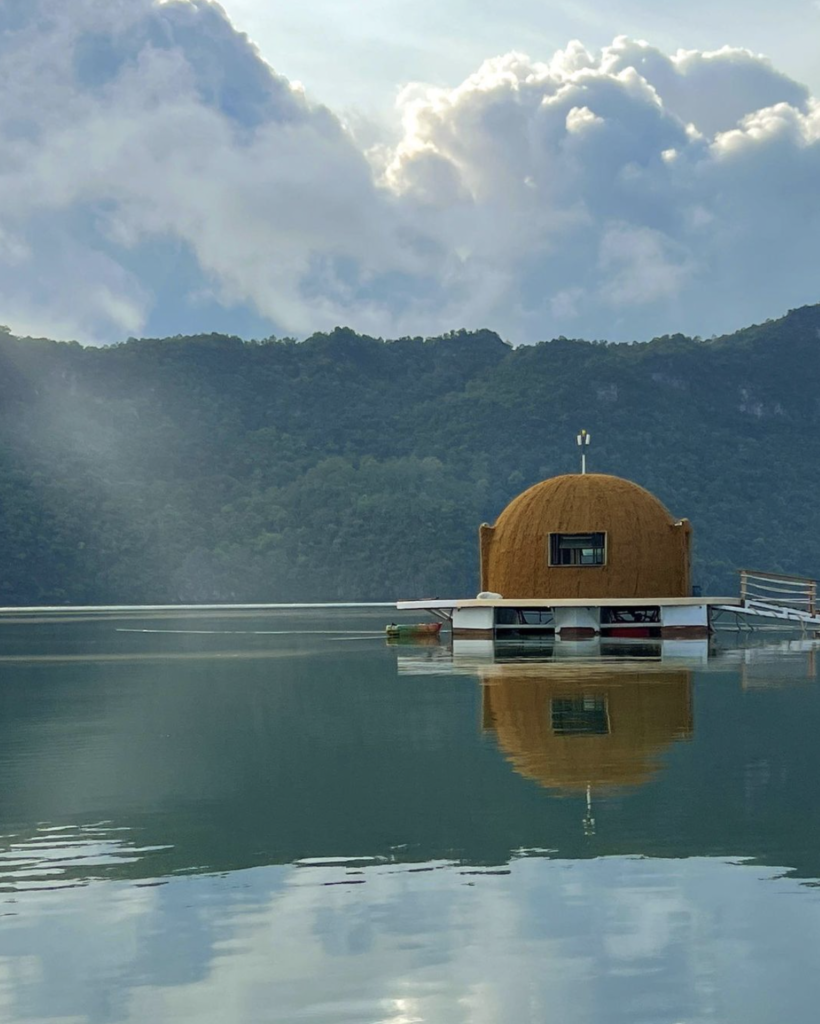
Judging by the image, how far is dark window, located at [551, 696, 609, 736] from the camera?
66.1ft

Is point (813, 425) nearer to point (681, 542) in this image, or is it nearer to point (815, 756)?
point (681, 542)

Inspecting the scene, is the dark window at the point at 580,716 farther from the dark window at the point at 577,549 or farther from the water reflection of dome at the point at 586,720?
the dark window at the point at 577,549

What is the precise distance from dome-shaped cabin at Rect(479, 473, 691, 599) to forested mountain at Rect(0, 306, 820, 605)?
77883 millimetres

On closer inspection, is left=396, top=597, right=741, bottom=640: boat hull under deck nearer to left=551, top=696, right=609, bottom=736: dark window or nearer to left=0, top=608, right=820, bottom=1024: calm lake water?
left=551, top=696, right=609, bottom=736: dark window

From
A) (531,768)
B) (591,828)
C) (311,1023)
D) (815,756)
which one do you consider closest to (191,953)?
(311,1023)

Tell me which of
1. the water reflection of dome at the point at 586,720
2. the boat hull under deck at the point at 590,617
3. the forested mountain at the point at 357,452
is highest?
the forested mountain at the point at 357,452

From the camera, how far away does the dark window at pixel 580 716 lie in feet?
66.1

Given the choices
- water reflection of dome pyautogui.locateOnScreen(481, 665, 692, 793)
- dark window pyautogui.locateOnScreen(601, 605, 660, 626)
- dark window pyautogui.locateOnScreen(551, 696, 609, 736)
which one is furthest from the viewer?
dark window pyautogui.locateOnScreen(601, 605, 660, 626)

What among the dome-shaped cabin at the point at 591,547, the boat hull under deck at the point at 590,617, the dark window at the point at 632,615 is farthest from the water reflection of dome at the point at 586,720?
the dark window at the point at 632,615

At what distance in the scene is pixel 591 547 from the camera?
155ft

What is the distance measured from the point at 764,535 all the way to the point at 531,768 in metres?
128

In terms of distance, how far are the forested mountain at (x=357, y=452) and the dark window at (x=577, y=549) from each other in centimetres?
7879

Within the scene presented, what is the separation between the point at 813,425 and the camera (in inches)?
6550

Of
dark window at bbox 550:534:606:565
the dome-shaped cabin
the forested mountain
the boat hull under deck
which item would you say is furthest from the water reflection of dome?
the forested mountain
